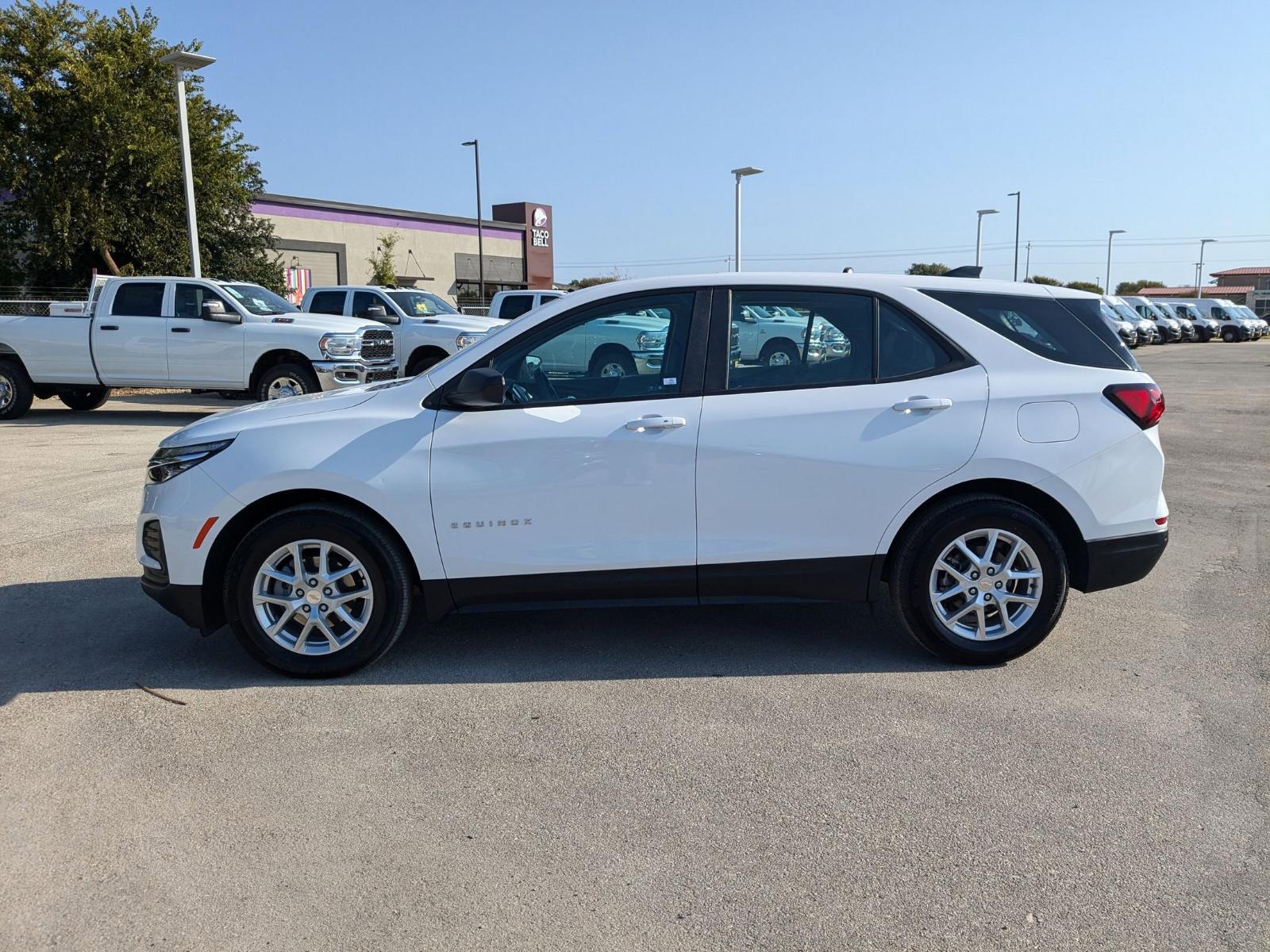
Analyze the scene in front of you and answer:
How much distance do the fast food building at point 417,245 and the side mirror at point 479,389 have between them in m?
34.7

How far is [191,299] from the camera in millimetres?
14594

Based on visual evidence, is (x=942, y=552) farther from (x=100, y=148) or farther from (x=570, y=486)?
(x=100, y=148)

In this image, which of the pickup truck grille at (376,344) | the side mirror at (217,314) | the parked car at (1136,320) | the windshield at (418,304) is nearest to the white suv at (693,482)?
the side mirror at (217,314)

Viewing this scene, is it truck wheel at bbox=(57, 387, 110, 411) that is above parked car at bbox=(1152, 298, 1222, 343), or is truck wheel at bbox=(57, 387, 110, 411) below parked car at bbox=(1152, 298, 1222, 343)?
below

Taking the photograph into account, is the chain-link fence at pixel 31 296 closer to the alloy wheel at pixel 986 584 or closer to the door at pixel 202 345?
the door at pixel 202 345

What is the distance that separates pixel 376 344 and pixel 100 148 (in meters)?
14.8

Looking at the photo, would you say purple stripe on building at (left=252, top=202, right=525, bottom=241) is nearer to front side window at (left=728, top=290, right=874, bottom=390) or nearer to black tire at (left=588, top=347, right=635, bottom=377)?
black tire at (left=588, top=347, right=635, bottom=377)

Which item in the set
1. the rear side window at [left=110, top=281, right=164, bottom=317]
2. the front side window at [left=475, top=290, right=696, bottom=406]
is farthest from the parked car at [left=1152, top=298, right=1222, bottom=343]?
the front side window at [left=475, top=290, right=696, bottom=406]

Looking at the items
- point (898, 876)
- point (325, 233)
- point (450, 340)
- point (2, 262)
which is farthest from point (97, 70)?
point (898, 876)

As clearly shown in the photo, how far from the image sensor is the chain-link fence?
674 inches

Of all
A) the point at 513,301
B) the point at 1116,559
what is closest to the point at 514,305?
the point at 513,301

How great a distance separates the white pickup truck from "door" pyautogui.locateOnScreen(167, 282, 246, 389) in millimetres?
11

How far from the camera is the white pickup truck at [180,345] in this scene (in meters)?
14.2

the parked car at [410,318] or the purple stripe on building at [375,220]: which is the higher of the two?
the purple stripe on building at [375,220]
